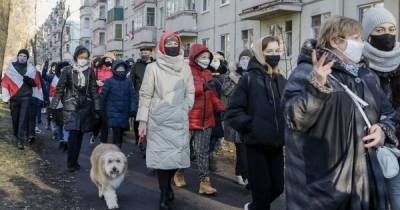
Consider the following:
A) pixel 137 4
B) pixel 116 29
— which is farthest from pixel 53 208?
pixel 116 29

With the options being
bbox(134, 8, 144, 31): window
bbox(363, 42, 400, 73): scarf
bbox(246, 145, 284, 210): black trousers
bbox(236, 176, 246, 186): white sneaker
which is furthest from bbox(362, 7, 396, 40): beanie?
bbox(134, 8, 144, 31): window

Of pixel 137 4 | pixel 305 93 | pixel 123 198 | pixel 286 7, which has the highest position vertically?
pixel 137 4

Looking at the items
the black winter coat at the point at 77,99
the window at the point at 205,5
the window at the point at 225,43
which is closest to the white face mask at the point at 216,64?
the black winter coat at the point at 77,99

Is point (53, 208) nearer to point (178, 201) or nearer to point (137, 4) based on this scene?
point (178, 201)

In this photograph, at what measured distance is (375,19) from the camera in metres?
4.39

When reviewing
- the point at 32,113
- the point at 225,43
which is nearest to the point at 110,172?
the point at 32,113

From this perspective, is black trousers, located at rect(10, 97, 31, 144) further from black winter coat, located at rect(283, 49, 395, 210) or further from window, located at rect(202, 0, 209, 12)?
window, located at rect(202, 0, 209, 12)

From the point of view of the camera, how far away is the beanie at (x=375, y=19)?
14.3 feet

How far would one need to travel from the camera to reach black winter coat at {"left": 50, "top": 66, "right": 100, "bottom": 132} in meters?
9.64

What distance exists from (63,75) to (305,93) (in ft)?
22.9

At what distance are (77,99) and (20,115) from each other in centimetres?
274

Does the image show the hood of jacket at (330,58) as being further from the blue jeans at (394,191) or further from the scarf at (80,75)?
the scarf at (80,75)

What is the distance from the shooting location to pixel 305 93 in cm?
336

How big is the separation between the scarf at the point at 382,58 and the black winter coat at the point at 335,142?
87 centimetres
